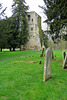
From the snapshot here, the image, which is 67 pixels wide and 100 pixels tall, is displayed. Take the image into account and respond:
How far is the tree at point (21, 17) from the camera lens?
34312 mm

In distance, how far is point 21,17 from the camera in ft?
113

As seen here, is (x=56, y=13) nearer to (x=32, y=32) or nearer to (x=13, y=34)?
(x=13, y=34)

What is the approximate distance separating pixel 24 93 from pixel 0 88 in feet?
3.67

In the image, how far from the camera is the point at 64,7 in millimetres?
9766

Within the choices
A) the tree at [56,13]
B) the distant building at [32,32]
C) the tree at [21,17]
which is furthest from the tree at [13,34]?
the tree at [56,13]

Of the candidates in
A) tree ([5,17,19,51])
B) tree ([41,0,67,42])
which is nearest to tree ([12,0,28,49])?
tree ([5,17,19,51])

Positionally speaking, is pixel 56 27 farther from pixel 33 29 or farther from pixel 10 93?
pixel 33 29

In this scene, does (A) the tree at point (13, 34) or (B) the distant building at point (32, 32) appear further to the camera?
(B) the distant building at point (32, 32)

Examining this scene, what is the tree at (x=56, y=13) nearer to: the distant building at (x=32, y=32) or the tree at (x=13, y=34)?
the tree at (x=13, y=34)

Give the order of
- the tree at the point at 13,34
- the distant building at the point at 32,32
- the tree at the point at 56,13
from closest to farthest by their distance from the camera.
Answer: the tree at the point at 56,13, the tree at the point at 13,34, the distant building at the point at 32,32

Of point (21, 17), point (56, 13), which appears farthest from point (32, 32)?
point (56, 13)

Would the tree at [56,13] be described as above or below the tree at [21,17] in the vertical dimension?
below

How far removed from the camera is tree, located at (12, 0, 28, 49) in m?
34.3

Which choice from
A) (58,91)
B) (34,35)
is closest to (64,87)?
(58,91)
